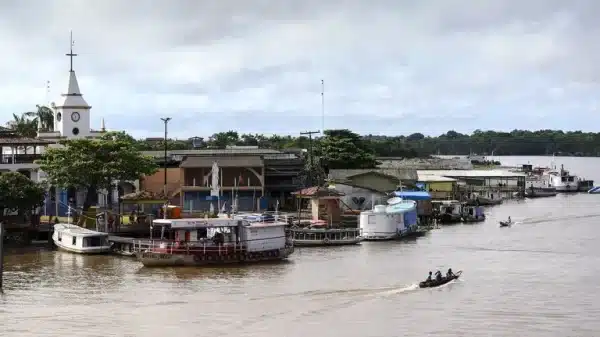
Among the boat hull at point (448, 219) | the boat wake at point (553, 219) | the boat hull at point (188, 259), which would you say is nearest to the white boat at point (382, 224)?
the boat hull at point (448, 219)

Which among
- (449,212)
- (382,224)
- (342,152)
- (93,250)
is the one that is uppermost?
(342,152)

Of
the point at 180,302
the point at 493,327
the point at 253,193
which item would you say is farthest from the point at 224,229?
the point at 253,193

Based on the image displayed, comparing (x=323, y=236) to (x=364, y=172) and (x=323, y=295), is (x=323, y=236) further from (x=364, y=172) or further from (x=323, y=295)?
(x=364, y=172)

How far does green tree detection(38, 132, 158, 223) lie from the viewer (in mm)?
61125

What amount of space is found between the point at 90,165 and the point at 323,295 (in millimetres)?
26385

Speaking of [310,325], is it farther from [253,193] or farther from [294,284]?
[253,193]

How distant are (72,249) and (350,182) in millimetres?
28683

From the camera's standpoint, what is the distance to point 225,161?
77.4 metres

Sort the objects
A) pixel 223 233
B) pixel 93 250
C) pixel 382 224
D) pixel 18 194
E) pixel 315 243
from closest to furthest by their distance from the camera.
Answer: pixel 223 233 < pixel 93 250 < pixel 18 194 < pixel 315 243 < pixel 382 224

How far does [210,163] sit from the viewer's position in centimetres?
7638

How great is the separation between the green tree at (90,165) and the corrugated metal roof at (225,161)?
12.8m

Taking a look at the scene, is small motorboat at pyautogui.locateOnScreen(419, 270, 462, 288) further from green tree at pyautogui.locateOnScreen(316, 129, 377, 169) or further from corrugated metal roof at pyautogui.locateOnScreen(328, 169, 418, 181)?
green tree at pyautogui.locateOnScreen(316, 129, 377, 169)

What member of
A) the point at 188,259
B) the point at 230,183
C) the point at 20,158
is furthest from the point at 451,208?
the point at 188,259

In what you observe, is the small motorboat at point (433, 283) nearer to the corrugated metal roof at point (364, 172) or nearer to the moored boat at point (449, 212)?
the moored boat at point (449, 212)
